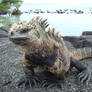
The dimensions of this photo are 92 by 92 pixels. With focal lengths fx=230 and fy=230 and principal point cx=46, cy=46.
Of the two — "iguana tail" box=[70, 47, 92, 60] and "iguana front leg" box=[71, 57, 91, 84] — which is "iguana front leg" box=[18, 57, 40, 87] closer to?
"iguana front leg" box=[71, 57, 91, 84]

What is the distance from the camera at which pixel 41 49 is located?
2.32 metres

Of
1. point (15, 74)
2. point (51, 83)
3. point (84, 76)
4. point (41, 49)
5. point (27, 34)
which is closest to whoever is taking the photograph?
point (27, 34)

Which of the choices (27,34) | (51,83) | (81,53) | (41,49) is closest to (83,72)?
(51,83)

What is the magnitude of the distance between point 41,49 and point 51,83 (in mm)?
550

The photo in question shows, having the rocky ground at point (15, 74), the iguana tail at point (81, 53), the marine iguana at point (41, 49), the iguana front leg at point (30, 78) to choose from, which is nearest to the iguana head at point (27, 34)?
the marine iguana at point (41, 49)

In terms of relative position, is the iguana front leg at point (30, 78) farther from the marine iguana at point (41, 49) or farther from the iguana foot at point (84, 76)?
the iguana foot at point (84, 76)

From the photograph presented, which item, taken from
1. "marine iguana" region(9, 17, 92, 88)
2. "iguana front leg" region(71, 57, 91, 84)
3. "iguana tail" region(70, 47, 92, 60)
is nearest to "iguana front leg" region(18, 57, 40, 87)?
"marine iguana" region(9, 17, 92, 88)

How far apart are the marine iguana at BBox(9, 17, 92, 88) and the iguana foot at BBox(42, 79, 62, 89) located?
0.25 feet

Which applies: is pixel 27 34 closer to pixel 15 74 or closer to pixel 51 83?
pixel 51 83

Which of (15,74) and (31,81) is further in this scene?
(15,74)

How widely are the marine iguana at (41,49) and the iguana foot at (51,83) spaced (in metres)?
0.07

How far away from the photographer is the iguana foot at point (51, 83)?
2.66 meters

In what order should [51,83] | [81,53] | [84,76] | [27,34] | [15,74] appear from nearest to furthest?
[27,34] < [51,83] < [84,76] < [15,74] < [81,53]

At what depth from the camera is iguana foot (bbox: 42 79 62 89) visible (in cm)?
266
